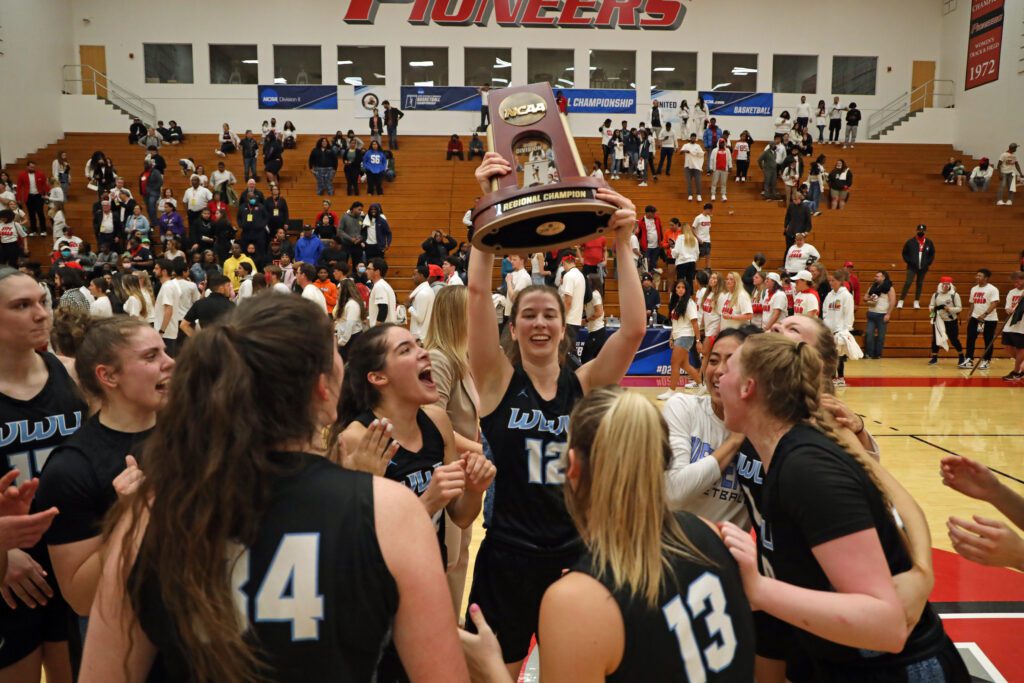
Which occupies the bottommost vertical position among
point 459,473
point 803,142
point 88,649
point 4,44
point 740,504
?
point 740,504

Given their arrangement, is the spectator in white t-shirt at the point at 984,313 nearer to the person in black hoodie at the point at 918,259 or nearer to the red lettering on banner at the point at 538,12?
the person in black hoodie at the point at 918,259

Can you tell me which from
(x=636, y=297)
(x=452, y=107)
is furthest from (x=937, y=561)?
(x=452, y=107)

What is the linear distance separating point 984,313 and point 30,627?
1597 cm

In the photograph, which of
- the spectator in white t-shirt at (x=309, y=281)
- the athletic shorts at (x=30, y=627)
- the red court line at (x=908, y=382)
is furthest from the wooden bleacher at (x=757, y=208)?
the athletic shorts at (x=30, y=627)

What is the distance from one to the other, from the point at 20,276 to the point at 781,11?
28810mm

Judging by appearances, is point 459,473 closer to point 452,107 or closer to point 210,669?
point 210,669

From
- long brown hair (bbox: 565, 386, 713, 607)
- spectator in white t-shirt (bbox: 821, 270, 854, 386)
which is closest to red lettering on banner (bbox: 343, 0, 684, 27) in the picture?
spectator in white t-shirt (bbox: 821, 270, 854, 386)

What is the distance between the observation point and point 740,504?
309cm

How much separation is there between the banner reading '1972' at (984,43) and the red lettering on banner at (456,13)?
15897 mm

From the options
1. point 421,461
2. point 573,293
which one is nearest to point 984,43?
point 573,293

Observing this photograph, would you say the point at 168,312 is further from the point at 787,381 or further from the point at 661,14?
the point at 661,14

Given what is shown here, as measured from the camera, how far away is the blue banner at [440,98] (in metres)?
27.0

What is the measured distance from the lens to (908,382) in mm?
13148

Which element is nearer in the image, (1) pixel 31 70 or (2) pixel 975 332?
(2) pixel 975 332
